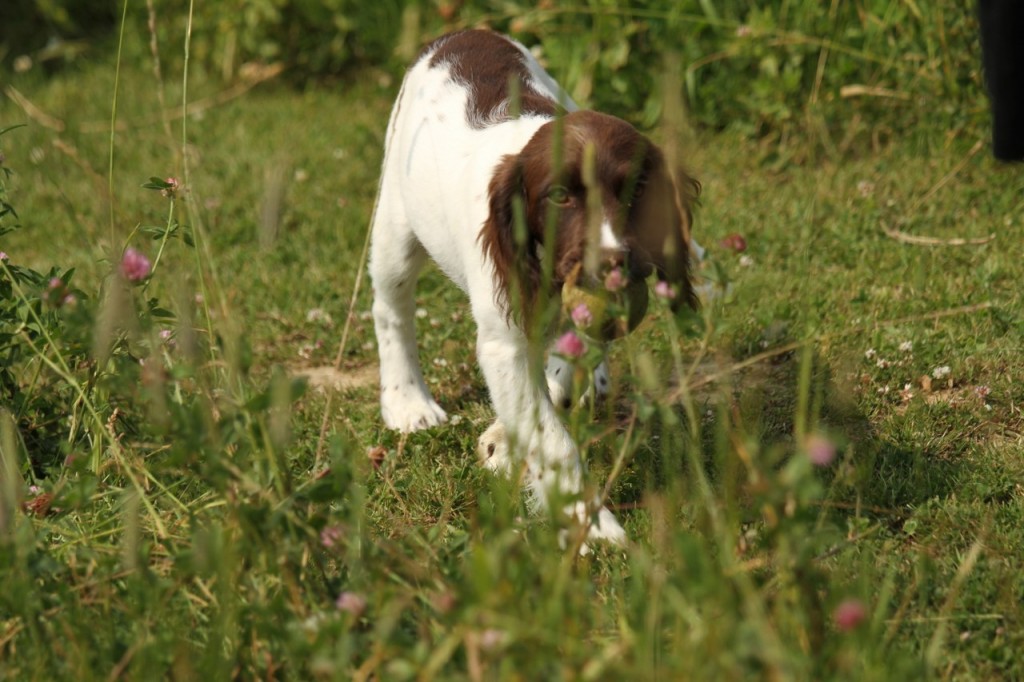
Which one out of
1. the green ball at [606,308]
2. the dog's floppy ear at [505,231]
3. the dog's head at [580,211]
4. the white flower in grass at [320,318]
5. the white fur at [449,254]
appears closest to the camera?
the green ball at [606,308]

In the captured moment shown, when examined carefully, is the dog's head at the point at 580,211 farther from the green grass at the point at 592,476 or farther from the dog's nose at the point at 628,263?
the green grass at the point at 592,476

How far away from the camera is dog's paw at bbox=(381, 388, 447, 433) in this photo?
154 inches

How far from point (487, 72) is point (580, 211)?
1.00m

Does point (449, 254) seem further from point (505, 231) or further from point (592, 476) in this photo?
point (592, 476)

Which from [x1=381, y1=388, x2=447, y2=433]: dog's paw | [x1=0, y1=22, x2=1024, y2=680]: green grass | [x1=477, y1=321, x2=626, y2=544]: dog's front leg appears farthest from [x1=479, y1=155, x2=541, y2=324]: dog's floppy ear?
[x1=381, y1=388, x2=447, y2=433]: dog's paw

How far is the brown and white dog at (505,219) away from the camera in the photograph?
286 centimetres

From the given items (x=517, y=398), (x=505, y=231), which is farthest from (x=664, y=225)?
(x=517, y=398)

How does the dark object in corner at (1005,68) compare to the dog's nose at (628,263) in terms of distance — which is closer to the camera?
the dark object in corner at (1005,68)

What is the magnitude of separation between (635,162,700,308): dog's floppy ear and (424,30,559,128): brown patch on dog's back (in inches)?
16.5

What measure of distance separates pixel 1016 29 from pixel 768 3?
3.50m

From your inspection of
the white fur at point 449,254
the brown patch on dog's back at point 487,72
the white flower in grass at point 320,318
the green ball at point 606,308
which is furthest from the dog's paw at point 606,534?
the white flower in grass at point 320,318

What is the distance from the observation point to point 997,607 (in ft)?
8.54

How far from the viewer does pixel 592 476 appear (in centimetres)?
328

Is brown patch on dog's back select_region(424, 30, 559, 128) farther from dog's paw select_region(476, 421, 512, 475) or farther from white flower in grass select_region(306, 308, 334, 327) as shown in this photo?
white flower in grass select_region(306, 308, 334, 327)
